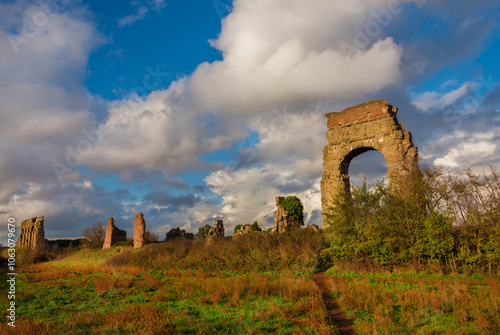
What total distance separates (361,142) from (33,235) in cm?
3602

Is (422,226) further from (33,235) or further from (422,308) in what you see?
(33,235)

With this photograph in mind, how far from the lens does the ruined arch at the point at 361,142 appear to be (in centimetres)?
A: 1568

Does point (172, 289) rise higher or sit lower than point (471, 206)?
lower

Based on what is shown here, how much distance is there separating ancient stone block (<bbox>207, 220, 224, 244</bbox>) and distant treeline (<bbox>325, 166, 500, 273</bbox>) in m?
9.90

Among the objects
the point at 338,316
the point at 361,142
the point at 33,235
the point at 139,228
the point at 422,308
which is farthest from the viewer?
the point at 33,235

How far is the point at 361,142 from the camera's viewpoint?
1719 cm

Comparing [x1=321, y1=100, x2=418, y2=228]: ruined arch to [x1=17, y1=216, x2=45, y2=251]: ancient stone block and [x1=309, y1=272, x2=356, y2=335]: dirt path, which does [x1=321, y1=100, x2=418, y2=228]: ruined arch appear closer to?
[x1=309, y1=272, x2=356, y2=335]: dirt path

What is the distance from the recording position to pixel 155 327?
5.83 meters

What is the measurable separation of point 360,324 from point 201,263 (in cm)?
1217

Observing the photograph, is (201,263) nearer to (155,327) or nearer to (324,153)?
(324,153)

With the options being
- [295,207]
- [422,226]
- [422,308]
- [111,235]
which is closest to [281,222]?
[422,226]

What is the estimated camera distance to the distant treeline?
10219 millimetres

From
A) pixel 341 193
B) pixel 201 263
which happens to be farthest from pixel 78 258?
pixel 341 193

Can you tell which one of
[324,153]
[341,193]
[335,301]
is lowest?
[335,301]
